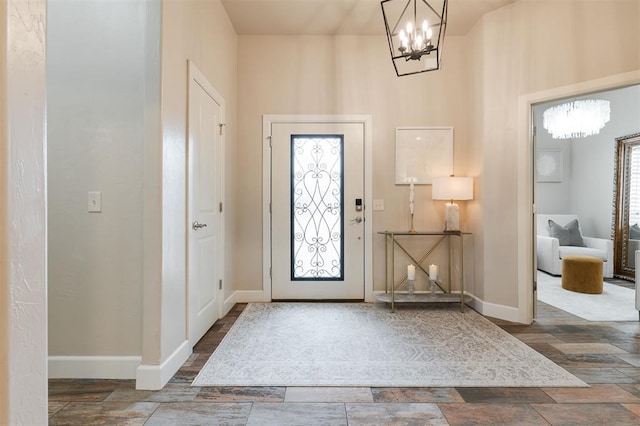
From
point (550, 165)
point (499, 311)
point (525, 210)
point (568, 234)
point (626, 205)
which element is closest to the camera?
point (525, 210)

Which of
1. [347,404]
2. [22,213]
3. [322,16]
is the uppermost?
[322,16]

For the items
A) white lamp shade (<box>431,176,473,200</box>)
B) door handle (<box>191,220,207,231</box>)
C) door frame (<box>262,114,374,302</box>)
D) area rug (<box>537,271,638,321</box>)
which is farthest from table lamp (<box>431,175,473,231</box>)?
door handle (<box>191,220,207,231</box>)

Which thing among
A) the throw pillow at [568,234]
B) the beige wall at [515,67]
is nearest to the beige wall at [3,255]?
the beige wall at [515,67]

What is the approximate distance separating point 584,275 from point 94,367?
5227 mm

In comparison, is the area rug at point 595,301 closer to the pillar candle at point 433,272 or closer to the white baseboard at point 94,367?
the pillar candle at point 433,272

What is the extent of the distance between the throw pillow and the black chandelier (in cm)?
381

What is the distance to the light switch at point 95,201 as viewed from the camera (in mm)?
2023

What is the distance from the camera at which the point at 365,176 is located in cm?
371

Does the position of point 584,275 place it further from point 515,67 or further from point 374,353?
point 374,353

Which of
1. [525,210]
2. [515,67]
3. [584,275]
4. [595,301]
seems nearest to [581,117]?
[584,275]

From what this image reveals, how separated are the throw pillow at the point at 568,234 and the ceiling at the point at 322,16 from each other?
376cm

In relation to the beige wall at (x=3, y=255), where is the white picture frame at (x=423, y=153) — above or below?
above

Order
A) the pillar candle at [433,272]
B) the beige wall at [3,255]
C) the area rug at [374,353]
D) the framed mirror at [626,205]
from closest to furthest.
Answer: the beige wall at [3,255], the area rug at [374,353], the pillar candle at [433,272], the framed mirror at [626,205]

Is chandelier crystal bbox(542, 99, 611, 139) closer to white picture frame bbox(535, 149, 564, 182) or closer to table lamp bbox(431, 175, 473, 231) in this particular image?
white picture frame bbox(535, 149, 564, 182)
